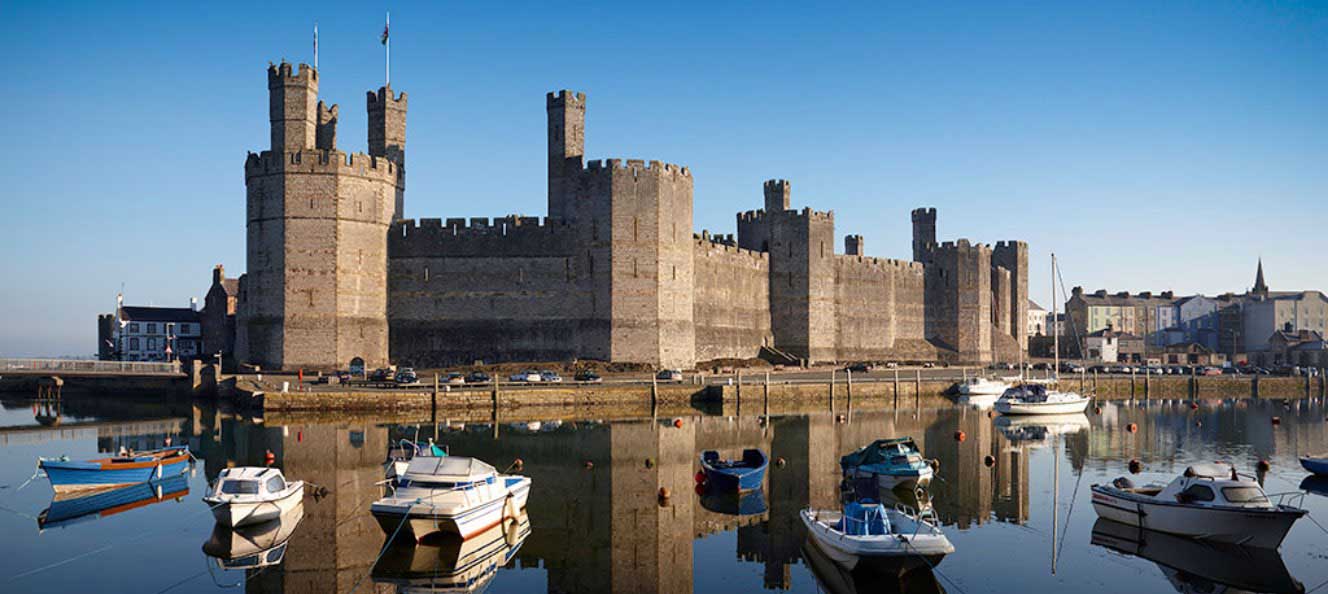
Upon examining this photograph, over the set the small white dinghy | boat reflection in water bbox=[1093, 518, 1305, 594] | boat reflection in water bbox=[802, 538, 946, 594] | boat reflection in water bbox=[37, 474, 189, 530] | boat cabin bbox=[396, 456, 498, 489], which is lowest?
boat reflection in water bbox=[1093, 518, 1305, 594]

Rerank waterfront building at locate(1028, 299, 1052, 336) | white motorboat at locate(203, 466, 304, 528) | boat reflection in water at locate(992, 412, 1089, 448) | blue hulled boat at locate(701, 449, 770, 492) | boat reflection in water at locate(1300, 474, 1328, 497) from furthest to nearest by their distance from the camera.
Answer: waterfront building at locate(1028, 299, 1052, 336)
boat reflection in water at locate(992, 412, 1089, 448)
boat reflection in water at locate(1300, 474, 1328, 497)
blue hulled boat at locate(701, 449, 770, 492)
white motorboat at locate(203, 466, 304, 528)

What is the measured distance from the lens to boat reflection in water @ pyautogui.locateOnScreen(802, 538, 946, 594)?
16.0 metres

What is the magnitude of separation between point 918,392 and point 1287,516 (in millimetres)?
33042

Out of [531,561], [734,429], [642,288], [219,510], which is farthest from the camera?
[642,288]

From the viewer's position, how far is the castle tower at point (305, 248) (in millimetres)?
46812

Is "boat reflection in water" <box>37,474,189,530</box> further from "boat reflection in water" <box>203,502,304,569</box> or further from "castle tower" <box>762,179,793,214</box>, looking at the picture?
"castle tower" <box>762,179,793,214</box>

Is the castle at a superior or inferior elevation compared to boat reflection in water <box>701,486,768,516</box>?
superior

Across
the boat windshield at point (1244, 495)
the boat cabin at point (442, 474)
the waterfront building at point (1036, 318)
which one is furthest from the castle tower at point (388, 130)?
the waterfront building at point (1036, 318)

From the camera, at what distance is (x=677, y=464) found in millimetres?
28516

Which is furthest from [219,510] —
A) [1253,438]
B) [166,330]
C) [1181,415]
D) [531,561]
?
[166,330]

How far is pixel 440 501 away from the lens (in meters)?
18.7

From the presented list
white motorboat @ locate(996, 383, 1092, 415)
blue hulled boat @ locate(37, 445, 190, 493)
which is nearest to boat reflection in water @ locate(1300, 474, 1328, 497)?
white motorboat @ locate(996, 383, 1092, 415)

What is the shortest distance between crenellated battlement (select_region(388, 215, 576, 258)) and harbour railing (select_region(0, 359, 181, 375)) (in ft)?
36.6

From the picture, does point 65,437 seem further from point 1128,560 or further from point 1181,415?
point 1181,415
